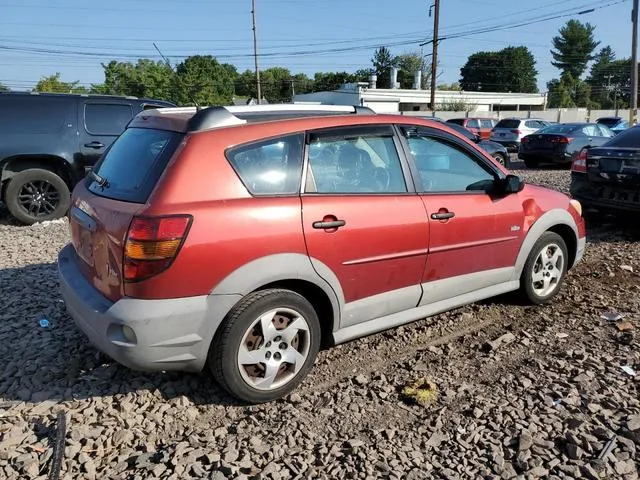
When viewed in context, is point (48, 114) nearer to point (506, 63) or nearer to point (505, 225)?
point (505, 225)

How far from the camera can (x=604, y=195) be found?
7.12 metres

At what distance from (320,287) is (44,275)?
3.54m

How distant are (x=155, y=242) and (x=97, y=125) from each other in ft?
20.7

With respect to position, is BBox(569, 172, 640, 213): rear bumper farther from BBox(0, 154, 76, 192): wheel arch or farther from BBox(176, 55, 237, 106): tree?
BBox(176, 55, 237, 106): tree

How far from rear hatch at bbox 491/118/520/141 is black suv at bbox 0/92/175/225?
60.5 feet

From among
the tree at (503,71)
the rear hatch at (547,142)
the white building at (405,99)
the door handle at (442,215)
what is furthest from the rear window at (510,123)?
the tree at (503,71)

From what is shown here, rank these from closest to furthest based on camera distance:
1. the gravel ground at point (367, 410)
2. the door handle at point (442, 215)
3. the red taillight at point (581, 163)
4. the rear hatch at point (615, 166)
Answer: the gravel ground at point (367, 410), the door handle at point (442, 215), the rear hatch at point (615, 166), the red taillight at point (581, 163)

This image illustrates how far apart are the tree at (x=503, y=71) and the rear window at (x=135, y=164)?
115 m

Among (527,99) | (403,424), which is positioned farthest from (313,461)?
(527,99)

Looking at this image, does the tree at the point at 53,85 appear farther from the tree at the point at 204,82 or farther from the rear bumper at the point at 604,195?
the rear bumper at the point at 604,195

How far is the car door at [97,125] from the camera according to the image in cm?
809

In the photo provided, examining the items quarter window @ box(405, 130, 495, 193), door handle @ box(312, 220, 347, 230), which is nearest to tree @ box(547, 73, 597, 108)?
quarter window @ box(405, 130, 495, 193)

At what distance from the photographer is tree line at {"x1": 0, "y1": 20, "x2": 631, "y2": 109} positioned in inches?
2869

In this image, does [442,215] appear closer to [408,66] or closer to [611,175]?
[611,175]
